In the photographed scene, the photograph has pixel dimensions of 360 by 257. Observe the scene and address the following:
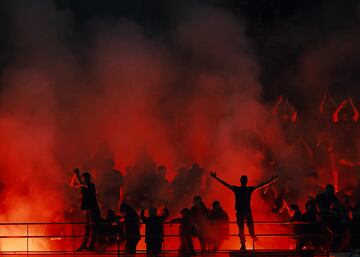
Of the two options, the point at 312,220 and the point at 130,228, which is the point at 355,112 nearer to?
the point at 312,220

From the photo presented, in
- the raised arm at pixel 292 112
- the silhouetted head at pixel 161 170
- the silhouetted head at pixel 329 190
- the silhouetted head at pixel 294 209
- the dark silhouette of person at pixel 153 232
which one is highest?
the raised arm at pixel 292 112

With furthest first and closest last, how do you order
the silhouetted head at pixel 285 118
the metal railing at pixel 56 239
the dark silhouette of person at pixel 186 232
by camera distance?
1. the silhouetted head at pixel 285 118
2. the metal railing at pixel 56 239
3. the dark silhouette of person at pixel 186 232

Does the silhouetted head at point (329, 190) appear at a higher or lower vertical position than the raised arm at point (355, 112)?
lower

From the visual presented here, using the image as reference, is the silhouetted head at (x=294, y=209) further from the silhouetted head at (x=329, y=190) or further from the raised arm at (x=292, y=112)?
the raised arm at (x=292, y=112)

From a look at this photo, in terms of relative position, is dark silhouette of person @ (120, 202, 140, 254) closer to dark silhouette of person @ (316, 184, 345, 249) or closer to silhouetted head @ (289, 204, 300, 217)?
silhouetted head @ (289, 204, 300, 217)

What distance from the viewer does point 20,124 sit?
54.1 feet

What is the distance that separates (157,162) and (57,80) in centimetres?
303

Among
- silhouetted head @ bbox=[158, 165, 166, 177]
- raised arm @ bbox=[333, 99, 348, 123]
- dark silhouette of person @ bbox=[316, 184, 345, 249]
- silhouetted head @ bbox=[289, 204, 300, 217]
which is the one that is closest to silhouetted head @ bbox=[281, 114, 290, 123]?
raised arm @ bbox=[333, 99, 348, 123]

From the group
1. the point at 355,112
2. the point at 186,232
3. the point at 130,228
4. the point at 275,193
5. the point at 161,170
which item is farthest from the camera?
the point at 355,112

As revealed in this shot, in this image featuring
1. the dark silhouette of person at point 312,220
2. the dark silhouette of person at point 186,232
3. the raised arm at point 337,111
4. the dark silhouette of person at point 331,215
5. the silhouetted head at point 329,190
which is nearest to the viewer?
the dark silhouette of person at point 331,215

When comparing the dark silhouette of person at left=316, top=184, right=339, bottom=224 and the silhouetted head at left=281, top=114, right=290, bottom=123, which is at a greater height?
the silhouetted head at left=281, top=114, right=290, bottom=123

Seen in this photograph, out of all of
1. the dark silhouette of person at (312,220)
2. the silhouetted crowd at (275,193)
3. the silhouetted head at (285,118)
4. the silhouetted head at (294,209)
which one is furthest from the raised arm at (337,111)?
the dark silhouette of person at (312,220)

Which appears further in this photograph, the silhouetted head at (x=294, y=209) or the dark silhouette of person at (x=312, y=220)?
the silhouetted head at (x=294, y=209)

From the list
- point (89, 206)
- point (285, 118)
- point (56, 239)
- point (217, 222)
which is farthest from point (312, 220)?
point (285, 118)
